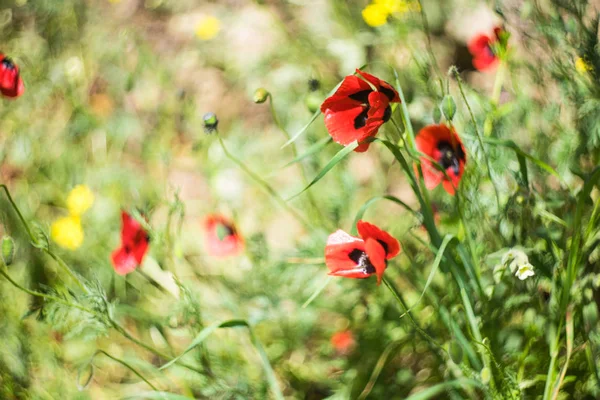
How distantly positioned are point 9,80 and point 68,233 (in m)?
0.55

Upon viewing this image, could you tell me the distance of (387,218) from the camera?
4.99 feet

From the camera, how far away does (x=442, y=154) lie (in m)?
1.00

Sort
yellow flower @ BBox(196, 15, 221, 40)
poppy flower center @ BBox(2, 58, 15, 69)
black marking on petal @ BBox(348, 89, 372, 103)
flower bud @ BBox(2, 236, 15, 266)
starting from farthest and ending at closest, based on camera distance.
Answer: yellow flower @ BBox(196, 15, 221, 40) → poppy flower center @ BBox(2, 58, 15, 69) → flower bud @ BBox(2, 236, 15, 266) → black marking on petal @ BBox(348, 89, 372, 103)

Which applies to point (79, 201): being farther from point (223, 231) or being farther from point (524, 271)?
point (524, 271)

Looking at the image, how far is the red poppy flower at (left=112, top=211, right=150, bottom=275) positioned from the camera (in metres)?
1.26

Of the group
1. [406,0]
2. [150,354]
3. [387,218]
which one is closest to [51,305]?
[150,354]

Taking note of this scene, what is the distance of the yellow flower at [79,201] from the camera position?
169 cm

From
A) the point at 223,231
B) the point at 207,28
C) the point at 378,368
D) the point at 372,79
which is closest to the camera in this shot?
the point at 372,79

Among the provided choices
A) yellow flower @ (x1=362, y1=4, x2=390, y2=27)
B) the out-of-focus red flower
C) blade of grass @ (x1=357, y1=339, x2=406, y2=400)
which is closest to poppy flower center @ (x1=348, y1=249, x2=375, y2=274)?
blade of grass @ (x1=357, y1=339, x2=406, y2=400)

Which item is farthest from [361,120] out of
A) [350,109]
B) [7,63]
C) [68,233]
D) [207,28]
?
[207,28]

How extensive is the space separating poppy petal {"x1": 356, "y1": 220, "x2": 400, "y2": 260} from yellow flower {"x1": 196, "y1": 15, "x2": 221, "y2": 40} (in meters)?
1.44

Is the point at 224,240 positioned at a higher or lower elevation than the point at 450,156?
lower

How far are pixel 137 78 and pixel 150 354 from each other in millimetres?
1003

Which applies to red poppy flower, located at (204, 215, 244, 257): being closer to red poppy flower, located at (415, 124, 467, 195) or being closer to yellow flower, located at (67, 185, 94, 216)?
yellow flower, located at (67, 185, 94, 216)
